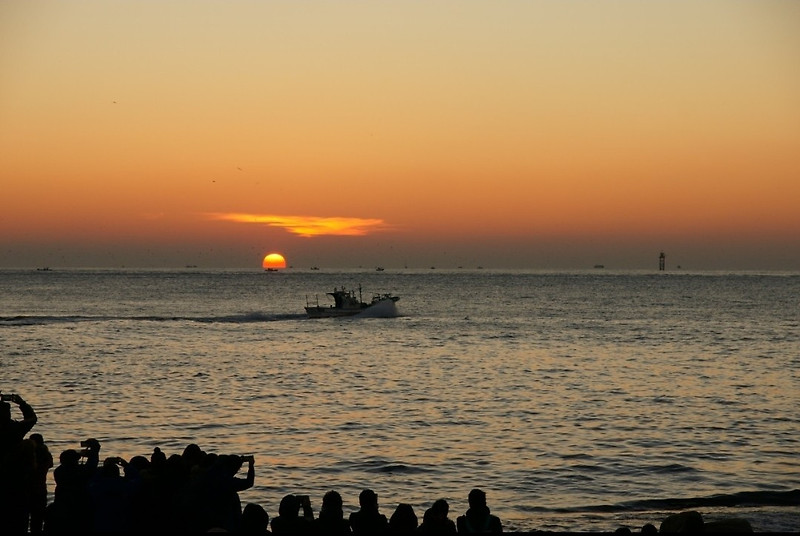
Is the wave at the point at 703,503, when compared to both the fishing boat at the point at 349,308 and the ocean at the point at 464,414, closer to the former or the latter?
the ocean at the point at 464,414

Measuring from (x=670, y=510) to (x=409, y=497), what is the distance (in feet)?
17.5

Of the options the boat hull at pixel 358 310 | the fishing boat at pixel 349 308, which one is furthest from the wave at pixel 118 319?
the fishing boat at pixel 349 308

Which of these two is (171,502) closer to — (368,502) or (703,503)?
(368,502)

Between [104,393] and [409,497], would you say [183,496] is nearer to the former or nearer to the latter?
[409,497]

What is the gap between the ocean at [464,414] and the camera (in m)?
20.3

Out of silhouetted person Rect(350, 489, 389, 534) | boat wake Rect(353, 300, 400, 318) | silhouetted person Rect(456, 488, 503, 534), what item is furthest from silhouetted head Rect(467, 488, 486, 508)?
boat wake Rect(353, 300, 400, 318)

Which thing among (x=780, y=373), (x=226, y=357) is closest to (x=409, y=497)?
(x=780, y=373)

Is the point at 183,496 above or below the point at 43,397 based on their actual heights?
above

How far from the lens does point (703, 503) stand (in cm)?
1939

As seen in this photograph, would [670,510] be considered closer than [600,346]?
Yes

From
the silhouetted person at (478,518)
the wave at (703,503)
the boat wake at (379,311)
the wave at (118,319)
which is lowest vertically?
the wave at (703,503)

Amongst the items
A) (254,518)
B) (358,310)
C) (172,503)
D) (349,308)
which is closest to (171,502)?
(172,503)

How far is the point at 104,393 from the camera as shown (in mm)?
36344

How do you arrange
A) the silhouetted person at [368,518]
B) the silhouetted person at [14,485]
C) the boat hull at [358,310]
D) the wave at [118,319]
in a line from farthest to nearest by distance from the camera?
the boat hull at [358,310] < the wave at [118,319] < the silhouetted person at [14,485] < the silhouetted person at [368,518]
